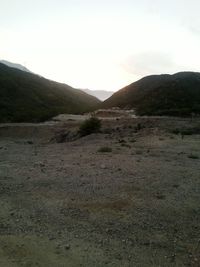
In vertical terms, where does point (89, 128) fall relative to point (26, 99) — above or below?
below

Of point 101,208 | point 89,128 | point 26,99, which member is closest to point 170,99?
point 89,128

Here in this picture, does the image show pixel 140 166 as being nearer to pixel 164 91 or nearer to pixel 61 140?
pixel 61 140

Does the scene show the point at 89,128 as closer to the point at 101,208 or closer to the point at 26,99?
the point at 101,208

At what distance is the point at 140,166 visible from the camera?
2028 centimetres

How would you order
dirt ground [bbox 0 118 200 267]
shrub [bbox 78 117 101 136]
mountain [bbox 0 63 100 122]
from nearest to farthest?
1. dirt ground [bbox 0 118 200 267]
2. shrub [bbox 78 117 101 136]
3. mountain [bbox 0 63 100 122]

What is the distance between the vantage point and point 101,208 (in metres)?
14.0

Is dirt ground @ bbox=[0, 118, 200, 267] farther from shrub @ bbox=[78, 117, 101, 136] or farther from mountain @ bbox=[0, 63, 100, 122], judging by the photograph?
mountain @ bbox=[0, 63, 100, 122]

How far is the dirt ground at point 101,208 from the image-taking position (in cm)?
1070

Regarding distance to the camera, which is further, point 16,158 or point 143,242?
point 16,158

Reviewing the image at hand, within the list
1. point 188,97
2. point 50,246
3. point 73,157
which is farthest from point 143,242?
point 188,97

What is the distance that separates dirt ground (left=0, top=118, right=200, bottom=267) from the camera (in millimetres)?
10695

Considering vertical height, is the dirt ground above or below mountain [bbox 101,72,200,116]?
below

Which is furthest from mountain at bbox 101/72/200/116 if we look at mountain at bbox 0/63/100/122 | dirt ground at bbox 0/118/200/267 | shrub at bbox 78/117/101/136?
dirt ground at bbox 0/118/200/267

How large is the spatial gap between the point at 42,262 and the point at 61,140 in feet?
91.3
